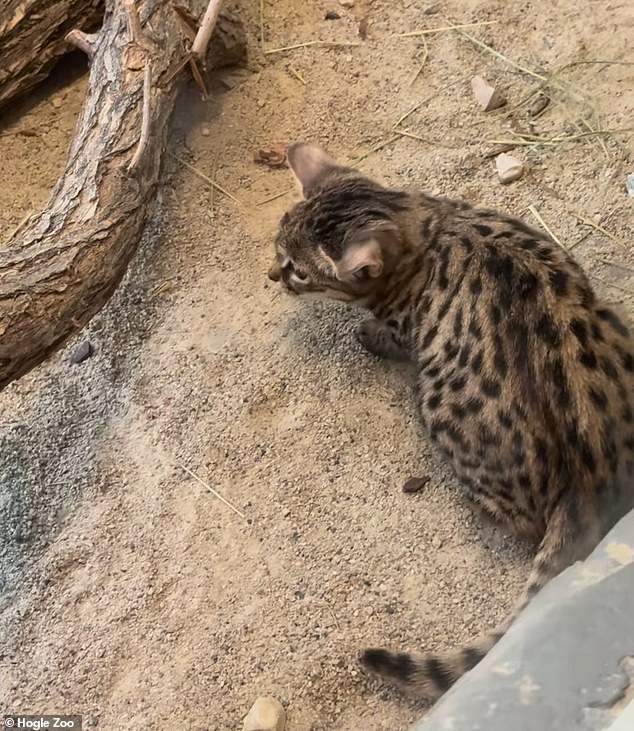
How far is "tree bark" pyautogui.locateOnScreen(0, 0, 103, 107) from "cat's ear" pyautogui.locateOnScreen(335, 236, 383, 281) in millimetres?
2052

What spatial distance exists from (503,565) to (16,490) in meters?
1.83

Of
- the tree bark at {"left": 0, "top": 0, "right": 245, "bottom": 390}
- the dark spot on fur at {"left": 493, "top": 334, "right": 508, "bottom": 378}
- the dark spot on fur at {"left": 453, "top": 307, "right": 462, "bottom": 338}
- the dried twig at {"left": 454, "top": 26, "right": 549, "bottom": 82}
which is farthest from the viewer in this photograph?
the dried twig at {"left": 454, "top": 26, "right": 549, "bottom": 82}

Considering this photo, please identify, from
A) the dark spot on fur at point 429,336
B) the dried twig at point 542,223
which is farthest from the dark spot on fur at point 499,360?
the dried twig at point 542,223

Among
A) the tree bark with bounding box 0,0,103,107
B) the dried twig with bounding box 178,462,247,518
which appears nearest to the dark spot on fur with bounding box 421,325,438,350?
the dried twig with bounding box 178,462,247,518

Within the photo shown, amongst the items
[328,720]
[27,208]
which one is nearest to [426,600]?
[328,720]

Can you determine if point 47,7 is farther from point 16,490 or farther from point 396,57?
point 16,490

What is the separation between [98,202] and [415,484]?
1617mm

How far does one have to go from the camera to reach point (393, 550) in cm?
342

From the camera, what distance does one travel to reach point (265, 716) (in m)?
3.05

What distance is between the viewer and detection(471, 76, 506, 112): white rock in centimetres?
451

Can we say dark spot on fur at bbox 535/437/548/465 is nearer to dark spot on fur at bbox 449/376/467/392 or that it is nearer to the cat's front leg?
dark spot on fur at bbox 449/376/467/392

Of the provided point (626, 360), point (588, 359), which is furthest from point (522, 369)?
point (626, 360)

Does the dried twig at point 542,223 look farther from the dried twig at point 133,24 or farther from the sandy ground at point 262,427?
the dried twig at point 133,24

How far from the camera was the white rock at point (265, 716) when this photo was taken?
3.04 m
